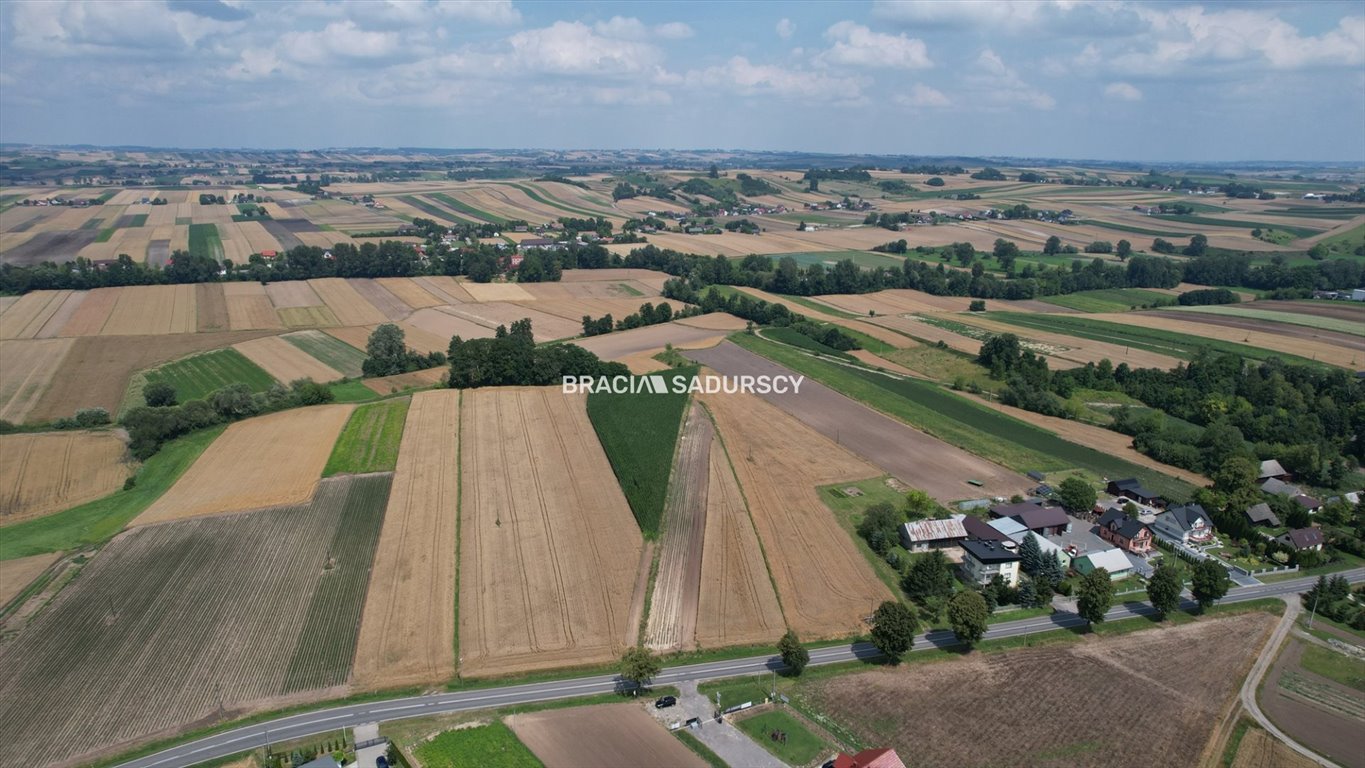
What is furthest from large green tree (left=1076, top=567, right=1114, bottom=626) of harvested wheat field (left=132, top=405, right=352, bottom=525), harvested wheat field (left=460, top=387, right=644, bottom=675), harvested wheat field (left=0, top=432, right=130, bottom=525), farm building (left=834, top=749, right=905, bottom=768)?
harvested wheat field (left=0, top=432, right=130, bottom=525)

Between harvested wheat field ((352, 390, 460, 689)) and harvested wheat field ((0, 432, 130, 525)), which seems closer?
harvested wheat field ((352, 390, 460, 689))

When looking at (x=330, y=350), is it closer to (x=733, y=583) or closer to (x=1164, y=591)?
(x=733, y=583)

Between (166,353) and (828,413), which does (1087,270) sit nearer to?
(828,413)

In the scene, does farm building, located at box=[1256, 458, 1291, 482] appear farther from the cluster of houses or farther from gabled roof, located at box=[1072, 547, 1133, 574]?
gabled roof, located at box=[1072, 547, 1133, 574]

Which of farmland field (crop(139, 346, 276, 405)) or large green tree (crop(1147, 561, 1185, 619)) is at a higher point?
farmland field (crop(139, 346, 276, 405))

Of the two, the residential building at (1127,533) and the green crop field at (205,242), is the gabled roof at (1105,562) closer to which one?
the residential building at (1127,533)

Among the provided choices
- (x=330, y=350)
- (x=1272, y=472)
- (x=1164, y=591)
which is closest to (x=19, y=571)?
(x=330, y=350)

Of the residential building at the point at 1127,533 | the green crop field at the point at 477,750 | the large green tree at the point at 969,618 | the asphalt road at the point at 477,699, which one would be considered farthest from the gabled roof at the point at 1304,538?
the green crop field at the point at 477,750
